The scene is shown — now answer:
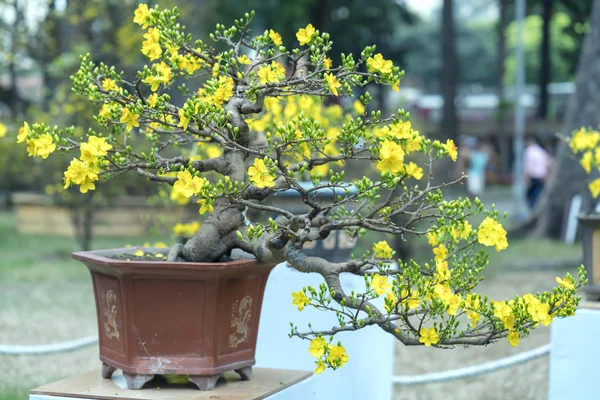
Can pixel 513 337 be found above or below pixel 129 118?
below

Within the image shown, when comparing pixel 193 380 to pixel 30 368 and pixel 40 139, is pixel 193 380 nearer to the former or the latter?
pixel 40 139

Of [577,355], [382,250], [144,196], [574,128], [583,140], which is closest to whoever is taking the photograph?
[382,250]

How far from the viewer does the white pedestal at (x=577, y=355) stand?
3.39 m

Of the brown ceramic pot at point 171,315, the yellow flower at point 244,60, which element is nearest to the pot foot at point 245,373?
the brown ceramic pot at point 171,315

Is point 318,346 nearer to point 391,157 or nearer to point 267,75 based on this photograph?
point 391,157

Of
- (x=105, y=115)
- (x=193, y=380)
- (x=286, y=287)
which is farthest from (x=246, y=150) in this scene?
(x=286, y=287)

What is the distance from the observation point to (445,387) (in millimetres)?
5438

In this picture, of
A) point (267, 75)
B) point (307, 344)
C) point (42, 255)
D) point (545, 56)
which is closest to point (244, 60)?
point (267, 75)

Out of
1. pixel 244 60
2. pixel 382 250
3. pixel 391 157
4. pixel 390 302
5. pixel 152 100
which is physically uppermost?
pixel 244 60

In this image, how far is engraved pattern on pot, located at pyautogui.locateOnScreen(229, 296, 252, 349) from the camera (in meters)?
2.61

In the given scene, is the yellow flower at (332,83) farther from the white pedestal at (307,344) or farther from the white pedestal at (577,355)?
the white pedestal at (577,355)

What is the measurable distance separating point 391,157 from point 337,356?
52cm

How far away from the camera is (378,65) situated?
94.8 inches

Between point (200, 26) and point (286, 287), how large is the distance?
1140 centimetres
